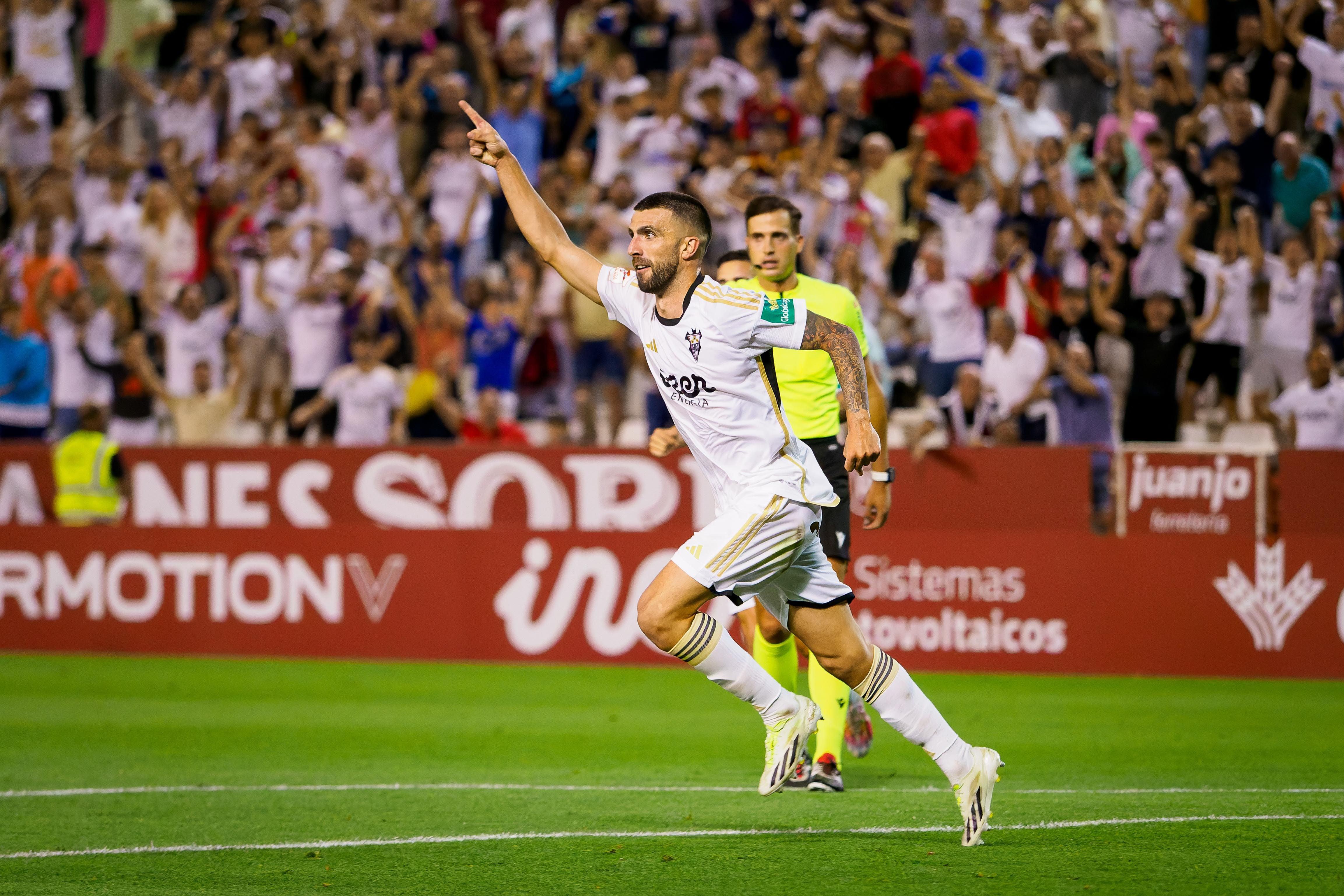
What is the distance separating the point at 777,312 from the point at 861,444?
662 millimetres

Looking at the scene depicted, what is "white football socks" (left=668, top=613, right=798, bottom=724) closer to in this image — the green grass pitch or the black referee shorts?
the green grass pitch

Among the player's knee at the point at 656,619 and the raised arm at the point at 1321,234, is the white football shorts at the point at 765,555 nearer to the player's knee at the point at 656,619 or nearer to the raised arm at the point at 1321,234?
the player's knee at the point at 656,619

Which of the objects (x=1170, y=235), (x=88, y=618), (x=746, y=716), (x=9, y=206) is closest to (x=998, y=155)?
(x=1170, y=235)

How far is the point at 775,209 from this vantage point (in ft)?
25.4

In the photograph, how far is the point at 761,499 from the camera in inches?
244

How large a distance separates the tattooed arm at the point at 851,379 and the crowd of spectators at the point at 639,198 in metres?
9.41

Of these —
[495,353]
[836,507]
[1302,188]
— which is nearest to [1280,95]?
[1302,188]

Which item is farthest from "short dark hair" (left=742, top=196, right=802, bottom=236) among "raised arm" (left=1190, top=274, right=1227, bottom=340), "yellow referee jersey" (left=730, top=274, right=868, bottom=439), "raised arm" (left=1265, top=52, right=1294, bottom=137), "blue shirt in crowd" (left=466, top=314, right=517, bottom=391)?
"raised arm" (left=1265, top=52, right=1294, bottom=137)

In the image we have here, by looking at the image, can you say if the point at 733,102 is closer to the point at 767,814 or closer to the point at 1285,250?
the point at 1285,250

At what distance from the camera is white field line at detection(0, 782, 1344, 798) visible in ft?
25.6

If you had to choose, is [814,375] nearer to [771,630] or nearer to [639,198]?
[771,630]

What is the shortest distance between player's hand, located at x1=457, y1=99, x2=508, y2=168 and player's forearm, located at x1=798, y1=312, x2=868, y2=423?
143 centimetres

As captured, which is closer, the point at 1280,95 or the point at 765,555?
the point at 765,555

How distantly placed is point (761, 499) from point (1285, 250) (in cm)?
1081
